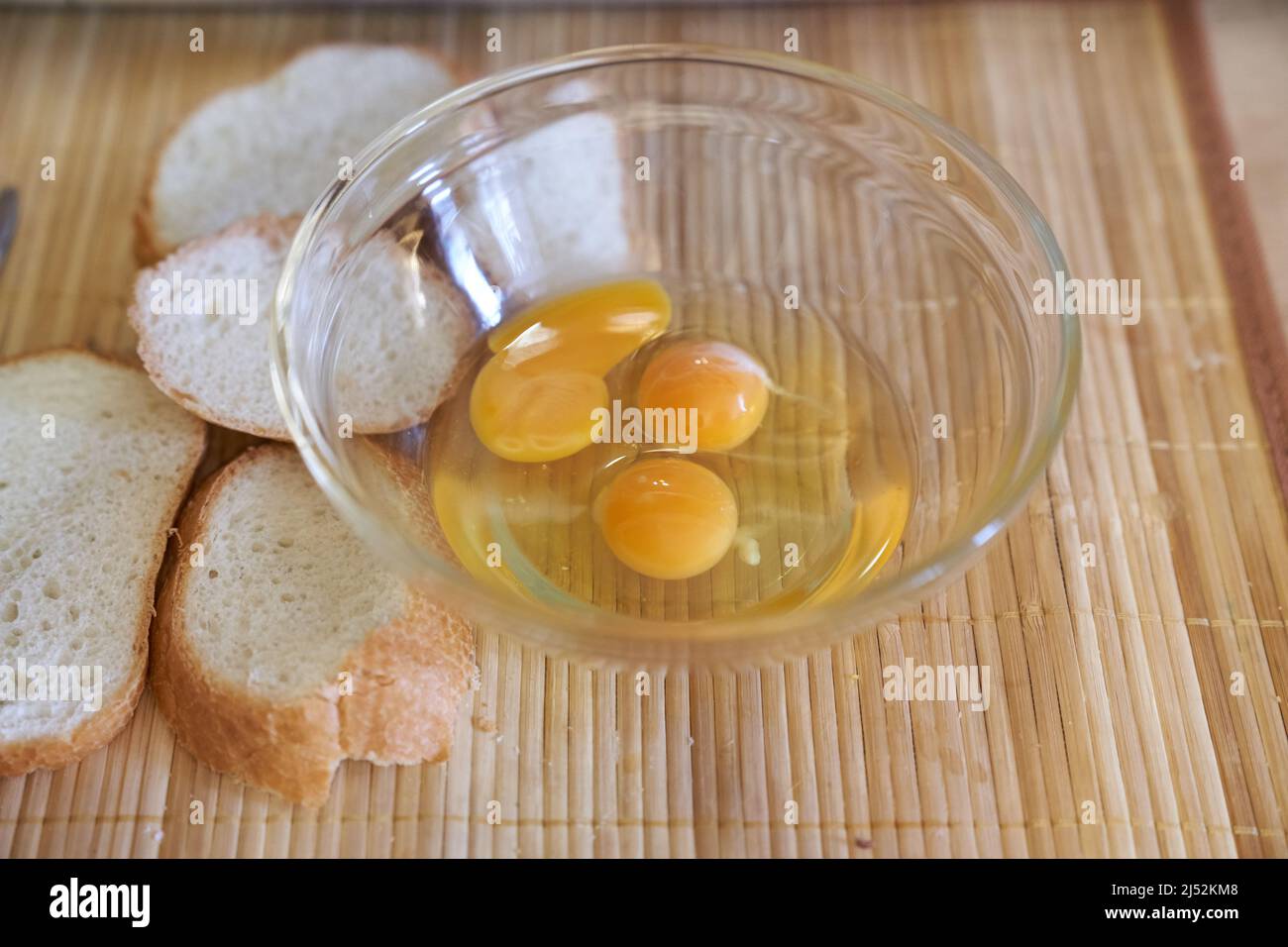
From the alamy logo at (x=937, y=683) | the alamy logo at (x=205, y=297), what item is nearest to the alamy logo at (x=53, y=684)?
the alamy logo at (x=205, y=297)

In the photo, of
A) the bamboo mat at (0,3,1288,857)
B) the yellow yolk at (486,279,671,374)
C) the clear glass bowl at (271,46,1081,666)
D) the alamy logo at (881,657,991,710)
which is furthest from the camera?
the yellow yolk at (486,279,671,374)

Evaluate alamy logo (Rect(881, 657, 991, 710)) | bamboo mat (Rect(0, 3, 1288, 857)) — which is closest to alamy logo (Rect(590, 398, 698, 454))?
bamboo mat (Rect(0, 3, 1288, 857))

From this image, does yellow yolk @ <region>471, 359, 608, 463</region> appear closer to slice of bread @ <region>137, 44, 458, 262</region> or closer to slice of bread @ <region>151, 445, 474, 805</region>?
slice of bread @ <region>151, 445, 474, 805</region>

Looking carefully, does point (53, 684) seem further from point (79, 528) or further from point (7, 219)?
point (7, 219)

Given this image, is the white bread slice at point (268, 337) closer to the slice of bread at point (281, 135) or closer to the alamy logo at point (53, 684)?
the slice of bread at point (281, 135)
